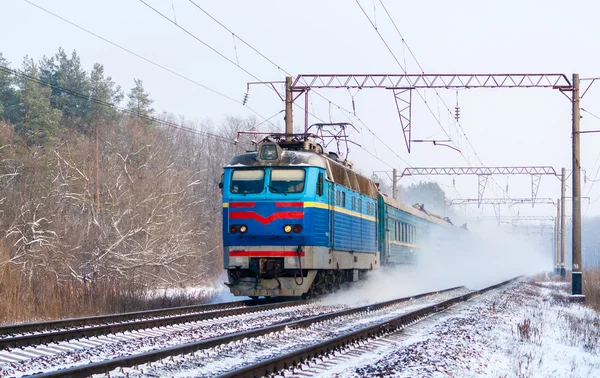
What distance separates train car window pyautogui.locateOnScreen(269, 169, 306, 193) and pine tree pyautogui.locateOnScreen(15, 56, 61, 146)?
36.0 m

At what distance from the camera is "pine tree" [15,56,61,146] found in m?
51.0

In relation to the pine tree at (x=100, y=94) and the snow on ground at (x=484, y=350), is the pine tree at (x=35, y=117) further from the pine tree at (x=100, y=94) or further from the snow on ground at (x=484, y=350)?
the snow on ground at (x=484, y=350)

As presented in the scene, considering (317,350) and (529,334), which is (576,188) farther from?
(317,350)

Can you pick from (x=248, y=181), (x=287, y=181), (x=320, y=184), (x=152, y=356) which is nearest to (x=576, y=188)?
(x=320, y=184)

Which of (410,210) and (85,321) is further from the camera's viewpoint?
(410,210)

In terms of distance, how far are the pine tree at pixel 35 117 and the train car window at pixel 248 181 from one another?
35371 mm

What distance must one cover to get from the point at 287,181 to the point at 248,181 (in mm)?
992

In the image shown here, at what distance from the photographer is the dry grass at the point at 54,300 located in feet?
48.5

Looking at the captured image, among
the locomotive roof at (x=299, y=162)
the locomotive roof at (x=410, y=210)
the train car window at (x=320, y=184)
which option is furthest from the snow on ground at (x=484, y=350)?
the locomotive roof at (x=410, y=210)

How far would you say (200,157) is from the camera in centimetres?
7656

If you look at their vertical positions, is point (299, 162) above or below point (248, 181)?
above

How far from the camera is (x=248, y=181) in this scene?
728 inches

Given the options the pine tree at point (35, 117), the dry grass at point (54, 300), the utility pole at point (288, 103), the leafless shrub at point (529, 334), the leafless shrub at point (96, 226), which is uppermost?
the pine tree at point (35, 117)

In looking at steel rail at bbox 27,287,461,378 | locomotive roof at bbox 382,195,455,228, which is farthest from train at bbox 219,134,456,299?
locomotive roof at bbox 382,195,455,228
